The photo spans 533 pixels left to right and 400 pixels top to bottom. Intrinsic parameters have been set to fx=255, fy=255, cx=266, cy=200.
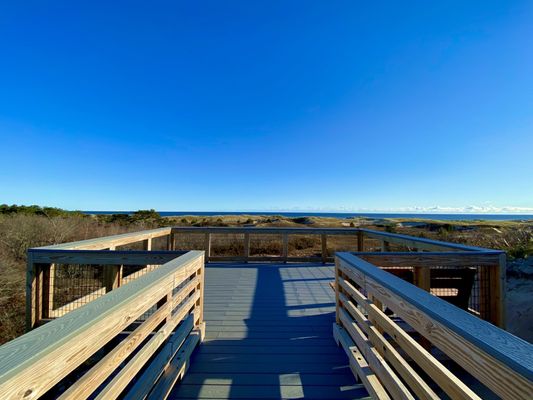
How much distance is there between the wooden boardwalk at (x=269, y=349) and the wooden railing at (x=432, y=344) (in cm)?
30

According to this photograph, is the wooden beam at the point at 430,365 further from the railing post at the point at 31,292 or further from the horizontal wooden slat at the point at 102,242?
the railing post at the point at 31,292

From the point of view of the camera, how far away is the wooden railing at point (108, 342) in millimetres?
658

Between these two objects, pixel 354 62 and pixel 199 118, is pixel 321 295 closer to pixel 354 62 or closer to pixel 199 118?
pixel 354 62

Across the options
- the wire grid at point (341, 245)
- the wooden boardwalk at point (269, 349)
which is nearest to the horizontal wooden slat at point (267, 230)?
the wire grid at point (341, 245)

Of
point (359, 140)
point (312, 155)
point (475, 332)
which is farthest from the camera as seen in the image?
point (312, 155)

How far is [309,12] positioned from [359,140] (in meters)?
7.53

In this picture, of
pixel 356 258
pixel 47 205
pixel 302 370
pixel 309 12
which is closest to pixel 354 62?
pixel 309 12

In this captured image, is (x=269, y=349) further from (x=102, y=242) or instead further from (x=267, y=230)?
(x=267, y=230)

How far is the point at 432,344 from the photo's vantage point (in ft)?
3.70

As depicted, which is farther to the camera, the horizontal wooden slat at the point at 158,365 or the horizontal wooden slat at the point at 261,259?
the horizontal wooden slat at the point at 261,259

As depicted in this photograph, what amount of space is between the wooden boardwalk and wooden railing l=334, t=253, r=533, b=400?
0.30m

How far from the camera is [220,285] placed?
4301 mm

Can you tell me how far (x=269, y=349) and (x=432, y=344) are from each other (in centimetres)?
162

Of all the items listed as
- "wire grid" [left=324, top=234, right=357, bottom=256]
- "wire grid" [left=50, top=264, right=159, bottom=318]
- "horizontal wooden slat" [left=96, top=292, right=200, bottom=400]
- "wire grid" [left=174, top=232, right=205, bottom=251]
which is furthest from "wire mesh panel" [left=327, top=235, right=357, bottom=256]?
"horizontal wooden slat" [left=96, top=292, right=200, bottom=400]
